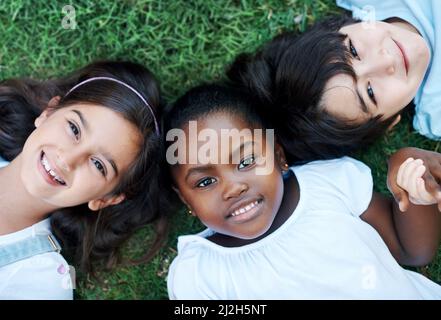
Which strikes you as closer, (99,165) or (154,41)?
(99,165)

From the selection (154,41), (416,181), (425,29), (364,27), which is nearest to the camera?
(416,181)

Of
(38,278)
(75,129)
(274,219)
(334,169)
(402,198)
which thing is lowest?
(38,278)

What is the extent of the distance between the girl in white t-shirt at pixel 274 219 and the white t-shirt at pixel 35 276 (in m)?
0.35

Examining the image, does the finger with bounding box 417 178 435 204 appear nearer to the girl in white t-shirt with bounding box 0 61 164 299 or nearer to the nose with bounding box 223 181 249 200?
the nose with bounding box 223 181 249 200

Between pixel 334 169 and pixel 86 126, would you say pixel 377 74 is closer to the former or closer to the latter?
pixel 334 169

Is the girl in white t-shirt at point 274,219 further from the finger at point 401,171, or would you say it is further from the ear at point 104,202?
the ear at point 104,202

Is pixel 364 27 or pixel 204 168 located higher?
pixel 364 27

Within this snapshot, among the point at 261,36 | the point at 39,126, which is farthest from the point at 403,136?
the point at 39,126

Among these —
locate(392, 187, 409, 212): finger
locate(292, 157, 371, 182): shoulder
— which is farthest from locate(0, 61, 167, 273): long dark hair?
locate(392, 187, 409, 212): finger

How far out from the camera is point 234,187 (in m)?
1.51

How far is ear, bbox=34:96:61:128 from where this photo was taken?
1632 mm

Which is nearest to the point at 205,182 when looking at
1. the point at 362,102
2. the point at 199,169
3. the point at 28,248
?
the point at 199,169

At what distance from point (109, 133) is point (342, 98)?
67 centimetres

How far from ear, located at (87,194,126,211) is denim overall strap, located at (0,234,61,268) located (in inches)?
7.0
